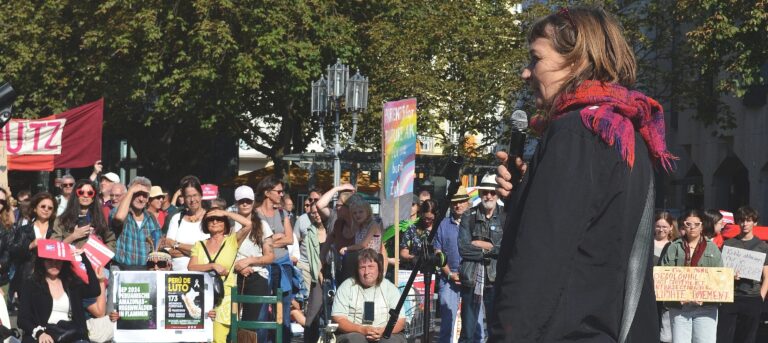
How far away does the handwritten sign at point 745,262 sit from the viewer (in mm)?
13273

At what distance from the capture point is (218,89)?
36.9 metres

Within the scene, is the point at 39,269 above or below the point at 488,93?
below

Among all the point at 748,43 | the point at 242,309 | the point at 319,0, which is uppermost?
the point at 319,0

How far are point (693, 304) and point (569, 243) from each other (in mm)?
10124

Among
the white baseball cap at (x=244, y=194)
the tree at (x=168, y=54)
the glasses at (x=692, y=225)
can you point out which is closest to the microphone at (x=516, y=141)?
the glasses at (x=692, y=225)

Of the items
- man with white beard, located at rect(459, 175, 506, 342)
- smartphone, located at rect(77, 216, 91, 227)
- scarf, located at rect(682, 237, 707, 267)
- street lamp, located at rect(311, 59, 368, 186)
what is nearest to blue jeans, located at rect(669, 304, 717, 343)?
scarf, located at rect(682, 237, 707, 267)

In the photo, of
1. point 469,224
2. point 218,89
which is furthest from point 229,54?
point 469,224

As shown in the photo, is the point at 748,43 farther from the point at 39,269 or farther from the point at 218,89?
the point at 218,89

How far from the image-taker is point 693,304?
42.0ft

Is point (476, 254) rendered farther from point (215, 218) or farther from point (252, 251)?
point (215, 218)

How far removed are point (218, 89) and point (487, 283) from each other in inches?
969

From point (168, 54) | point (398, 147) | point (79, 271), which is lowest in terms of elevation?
point (79, 271)

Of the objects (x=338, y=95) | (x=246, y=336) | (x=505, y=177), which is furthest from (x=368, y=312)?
(x=338, y=95)

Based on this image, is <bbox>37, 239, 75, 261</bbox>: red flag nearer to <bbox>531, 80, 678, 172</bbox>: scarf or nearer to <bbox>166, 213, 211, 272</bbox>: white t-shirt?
<bbox>166, 213, 211, 272</bbox>: white t-shirt
